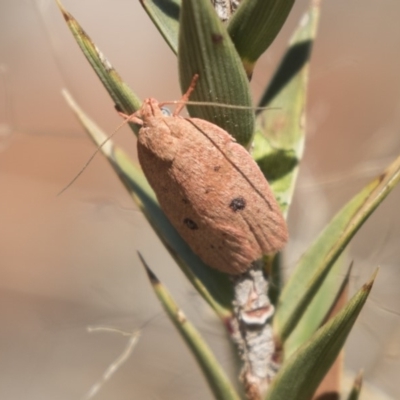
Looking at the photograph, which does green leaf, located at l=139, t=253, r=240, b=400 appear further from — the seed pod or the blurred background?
the blurred background

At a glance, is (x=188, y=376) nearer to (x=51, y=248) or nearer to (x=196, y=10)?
(x=196, y=10)

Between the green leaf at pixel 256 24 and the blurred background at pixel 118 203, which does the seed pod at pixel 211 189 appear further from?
the blurred background at pixel 118 203

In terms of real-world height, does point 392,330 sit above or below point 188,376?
below

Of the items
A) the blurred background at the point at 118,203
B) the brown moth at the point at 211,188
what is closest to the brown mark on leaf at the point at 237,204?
the brown moth at the point at 211,188

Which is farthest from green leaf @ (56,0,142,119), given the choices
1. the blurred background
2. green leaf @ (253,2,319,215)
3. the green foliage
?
the blurred background

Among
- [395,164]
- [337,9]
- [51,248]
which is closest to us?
[395,164]

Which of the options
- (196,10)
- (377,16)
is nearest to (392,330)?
(196,10)

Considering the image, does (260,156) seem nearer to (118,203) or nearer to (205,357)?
(205,357)
